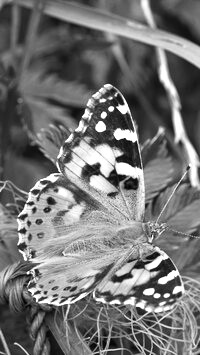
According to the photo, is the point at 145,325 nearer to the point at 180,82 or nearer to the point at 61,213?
the point at 61,213

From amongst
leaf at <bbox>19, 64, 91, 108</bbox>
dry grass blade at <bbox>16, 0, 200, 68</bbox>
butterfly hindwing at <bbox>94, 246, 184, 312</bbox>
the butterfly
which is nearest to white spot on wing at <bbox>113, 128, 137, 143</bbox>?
the butterfly

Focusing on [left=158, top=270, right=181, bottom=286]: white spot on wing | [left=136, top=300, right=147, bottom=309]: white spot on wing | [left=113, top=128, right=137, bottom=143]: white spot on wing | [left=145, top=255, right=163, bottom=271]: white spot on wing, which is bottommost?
[left=136, top=300, right=147, bottom=309]: white spot on wing

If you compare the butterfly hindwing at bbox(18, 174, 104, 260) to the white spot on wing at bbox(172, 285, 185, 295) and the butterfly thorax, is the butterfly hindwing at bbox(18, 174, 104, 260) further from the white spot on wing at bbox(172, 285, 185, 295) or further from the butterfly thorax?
the white spot on wing at bbox(172, 285, 185, 295)

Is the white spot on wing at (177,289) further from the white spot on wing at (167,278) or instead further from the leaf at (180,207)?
the leaf at (180,207)

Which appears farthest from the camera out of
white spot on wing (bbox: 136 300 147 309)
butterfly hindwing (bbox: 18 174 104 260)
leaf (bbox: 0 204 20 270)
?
leaf (bbox: 0 204 20 270)

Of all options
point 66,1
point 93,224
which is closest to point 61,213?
point 93,224

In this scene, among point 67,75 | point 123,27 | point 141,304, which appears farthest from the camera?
point 67,75

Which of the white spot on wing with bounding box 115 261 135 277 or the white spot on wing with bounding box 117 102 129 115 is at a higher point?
the white spot on wing with bounding box 117 102 129 115

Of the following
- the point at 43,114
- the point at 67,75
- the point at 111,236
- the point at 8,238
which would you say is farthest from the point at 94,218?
the point at 67,75

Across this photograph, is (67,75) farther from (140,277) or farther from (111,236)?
(140,277)
